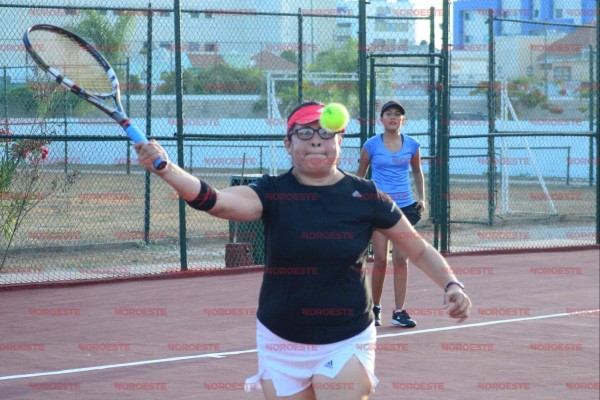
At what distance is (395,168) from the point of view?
10891 mm

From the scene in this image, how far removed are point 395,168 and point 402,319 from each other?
4.80 ft

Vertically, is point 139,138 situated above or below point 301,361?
above

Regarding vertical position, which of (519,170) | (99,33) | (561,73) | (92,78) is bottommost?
(519,170)

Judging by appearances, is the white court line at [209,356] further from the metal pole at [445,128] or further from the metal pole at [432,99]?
the metal pole at [432,99]

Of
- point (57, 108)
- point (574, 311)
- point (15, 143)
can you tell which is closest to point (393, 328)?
point (574, 311)

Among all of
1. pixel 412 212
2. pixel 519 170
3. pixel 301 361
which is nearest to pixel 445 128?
pixel 412 212

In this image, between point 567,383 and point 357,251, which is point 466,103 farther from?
point 357,251

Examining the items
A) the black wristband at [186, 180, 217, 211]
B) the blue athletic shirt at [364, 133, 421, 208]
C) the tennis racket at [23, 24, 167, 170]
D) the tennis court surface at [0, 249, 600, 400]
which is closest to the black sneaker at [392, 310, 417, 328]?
the tennis court surface at [0, 249, 600, 400]

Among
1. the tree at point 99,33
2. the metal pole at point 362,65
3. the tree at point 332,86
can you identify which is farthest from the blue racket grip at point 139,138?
the tree at point 332,86

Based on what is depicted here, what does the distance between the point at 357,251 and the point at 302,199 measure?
0.34 meters

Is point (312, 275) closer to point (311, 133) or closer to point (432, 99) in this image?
point (311, 133)

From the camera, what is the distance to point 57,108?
55.2ft

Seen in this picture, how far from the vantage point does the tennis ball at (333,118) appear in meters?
4.68

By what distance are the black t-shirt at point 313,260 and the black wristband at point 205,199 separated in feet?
1.06
